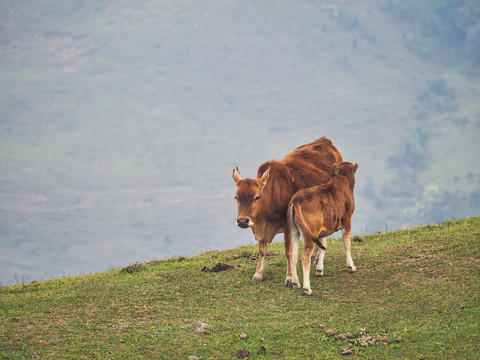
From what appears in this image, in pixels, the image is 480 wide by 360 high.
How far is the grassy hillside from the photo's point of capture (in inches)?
474

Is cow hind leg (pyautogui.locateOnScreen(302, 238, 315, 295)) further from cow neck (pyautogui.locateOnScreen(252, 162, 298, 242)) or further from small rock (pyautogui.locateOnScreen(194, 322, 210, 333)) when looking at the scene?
small rock (pyautogui.locateOnScreen(194, 322, 210, 333))

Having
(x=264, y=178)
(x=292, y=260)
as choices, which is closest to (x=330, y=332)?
(x=292, y=260)

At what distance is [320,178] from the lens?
17.2 m

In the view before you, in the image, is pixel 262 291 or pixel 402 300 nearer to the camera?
pixel 402 300

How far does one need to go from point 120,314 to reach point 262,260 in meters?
3.80

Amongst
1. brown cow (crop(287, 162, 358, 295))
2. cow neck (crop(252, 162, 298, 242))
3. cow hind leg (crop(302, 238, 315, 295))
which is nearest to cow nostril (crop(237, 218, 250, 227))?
cow neck (crop(252, 162, 298, 242))

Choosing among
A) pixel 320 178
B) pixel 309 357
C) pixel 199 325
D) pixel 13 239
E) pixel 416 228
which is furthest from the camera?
pixel 13 239

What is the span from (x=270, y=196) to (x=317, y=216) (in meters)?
1.42

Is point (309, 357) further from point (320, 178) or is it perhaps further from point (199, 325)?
point (320, 178)

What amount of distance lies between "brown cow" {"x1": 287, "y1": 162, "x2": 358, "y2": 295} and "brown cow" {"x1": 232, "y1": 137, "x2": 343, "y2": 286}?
448 mm

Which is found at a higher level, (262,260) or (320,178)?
(320,178)

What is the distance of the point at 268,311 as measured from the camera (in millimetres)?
13789

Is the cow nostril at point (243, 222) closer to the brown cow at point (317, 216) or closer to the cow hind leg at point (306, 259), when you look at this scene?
the brown cow at point (317, 216)

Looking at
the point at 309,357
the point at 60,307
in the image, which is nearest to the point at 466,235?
the point at 309,357
